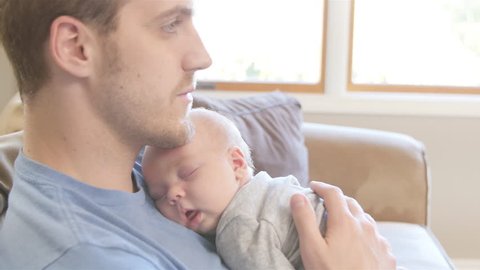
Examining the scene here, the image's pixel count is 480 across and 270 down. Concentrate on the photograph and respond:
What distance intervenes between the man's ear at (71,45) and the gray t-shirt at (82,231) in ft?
0.56

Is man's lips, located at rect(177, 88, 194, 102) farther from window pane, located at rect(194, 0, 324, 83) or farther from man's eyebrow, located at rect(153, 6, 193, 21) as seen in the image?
window pane, located at rect(194, 0, 324, 83)

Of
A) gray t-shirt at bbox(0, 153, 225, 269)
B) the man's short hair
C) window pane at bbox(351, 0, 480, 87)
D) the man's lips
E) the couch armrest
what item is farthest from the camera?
window pane at bbox(351, 0, 480, 87)

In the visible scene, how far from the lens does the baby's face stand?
4.28 feet

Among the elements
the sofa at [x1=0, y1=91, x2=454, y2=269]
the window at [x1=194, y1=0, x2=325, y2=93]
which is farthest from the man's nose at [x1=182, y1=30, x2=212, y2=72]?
the window at [x1=194, y1=0, x2=325, y2=93]

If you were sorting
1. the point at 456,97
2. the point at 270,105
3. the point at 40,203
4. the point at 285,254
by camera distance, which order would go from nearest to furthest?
the point at 40,203 < the point at 285,254 < the point at 270,105 < the point at 456,97

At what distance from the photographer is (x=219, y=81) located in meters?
3.17

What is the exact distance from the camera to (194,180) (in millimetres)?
1308

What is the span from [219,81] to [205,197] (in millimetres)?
1902

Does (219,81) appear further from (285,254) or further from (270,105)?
(285,254)

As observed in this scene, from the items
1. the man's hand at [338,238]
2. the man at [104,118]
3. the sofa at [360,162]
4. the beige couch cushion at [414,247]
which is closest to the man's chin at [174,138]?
the man at [104,118]

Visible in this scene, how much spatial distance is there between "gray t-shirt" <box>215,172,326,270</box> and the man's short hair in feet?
1.34

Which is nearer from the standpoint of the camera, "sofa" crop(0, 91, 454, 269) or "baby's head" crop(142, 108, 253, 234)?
"baby's head" crop(142, 108, 253, 234)

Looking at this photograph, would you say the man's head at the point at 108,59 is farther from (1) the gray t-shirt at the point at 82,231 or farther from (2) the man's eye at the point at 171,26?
(1) the gray t-shirt at the point at 82,231

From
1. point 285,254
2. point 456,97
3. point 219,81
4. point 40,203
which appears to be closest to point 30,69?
point 40,203
